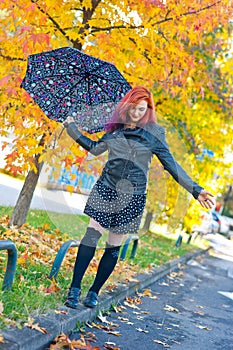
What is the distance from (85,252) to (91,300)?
0.47 meters

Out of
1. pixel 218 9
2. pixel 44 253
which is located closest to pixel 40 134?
pixel 44 253

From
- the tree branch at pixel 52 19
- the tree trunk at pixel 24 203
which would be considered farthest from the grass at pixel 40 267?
the tree branch at pixel 52 19

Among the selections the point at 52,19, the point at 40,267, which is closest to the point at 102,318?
the point at 40,267

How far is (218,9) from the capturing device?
690 centimetres

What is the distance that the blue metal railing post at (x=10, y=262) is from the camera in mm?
4141

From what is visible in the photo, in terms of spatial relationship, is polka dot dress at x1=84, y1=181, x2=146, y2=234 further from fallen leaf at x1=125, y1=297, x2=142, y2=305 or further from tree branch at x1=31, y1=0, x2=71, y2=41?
tree branch at x1=31, y1=0, x2=71, y2=41

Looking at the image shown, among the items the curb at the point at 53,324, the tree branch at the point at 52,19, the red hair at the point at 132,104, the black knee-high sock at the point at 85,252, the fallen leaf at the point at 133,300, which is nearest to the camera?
the curb at the point at 53,324

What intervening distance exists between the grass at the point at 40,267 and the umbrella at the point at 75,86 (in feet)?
3.19

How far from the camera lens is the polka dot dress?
15.1ft

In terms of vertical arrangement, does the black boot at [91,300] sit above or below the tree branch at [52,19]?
below

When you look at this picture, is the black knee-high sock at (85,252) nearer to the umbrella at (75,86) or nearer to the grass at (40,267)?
the grass at (40,267)

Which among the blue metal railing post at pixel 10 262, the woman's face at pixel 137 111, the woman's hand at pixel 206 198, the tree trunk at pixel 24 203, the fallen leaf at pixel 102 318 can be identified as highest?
the woman's face at pixel 137 111

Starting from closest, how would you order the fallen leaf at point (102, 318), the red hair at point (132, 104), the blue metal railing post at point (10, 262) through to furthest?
the blue metal railing post at point (10, 262), the red hair at point (132, 104), the fallen leaf at point (102, 318)

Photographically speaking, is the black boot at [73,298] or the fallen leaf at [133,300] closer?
the black boot at [73,298]
